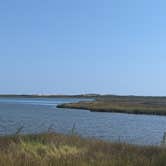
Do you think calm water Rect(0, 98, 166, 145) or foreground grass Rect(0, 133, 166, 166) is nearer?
foreground grass Rect(0, 133, 166, 166)

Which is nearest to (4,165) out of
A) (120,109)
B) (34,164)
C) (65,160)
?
(34,164)

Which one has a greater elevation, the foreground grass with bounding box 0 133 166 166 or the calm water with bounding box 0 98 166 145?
Result: the foreground grass with bounding box 0 133 166 166

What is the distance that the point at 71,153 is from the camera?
31.1 ft

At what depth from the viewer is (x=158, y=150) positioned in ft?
35.3

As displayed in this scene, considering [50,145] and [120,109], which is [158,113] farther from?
[50,145]

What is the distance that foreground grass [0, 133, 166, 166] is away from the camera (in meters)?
7.63

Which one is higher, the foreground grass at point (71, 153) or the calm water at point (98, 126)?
the foreground grass at point (71, 153)

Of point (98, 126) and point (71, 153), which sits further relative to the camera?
point (98, 126)

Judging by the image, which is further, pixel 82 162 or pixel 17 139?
pixel 17 139

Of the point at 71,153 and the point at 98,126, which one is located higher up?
the point at 71,153

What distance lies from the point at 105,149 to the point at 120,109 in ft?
168

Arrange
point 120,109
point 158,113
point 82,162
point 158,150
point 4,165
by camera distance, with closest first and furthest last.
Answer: point 4,165 < point 82,162 < point 158,150 < point 158,113 < point 120,109

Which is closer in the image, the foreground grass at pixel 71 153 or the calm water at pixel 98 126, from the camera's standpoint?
the foreground grass at pixel 71 153

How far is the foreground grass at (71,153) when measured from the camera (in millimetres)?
7629
